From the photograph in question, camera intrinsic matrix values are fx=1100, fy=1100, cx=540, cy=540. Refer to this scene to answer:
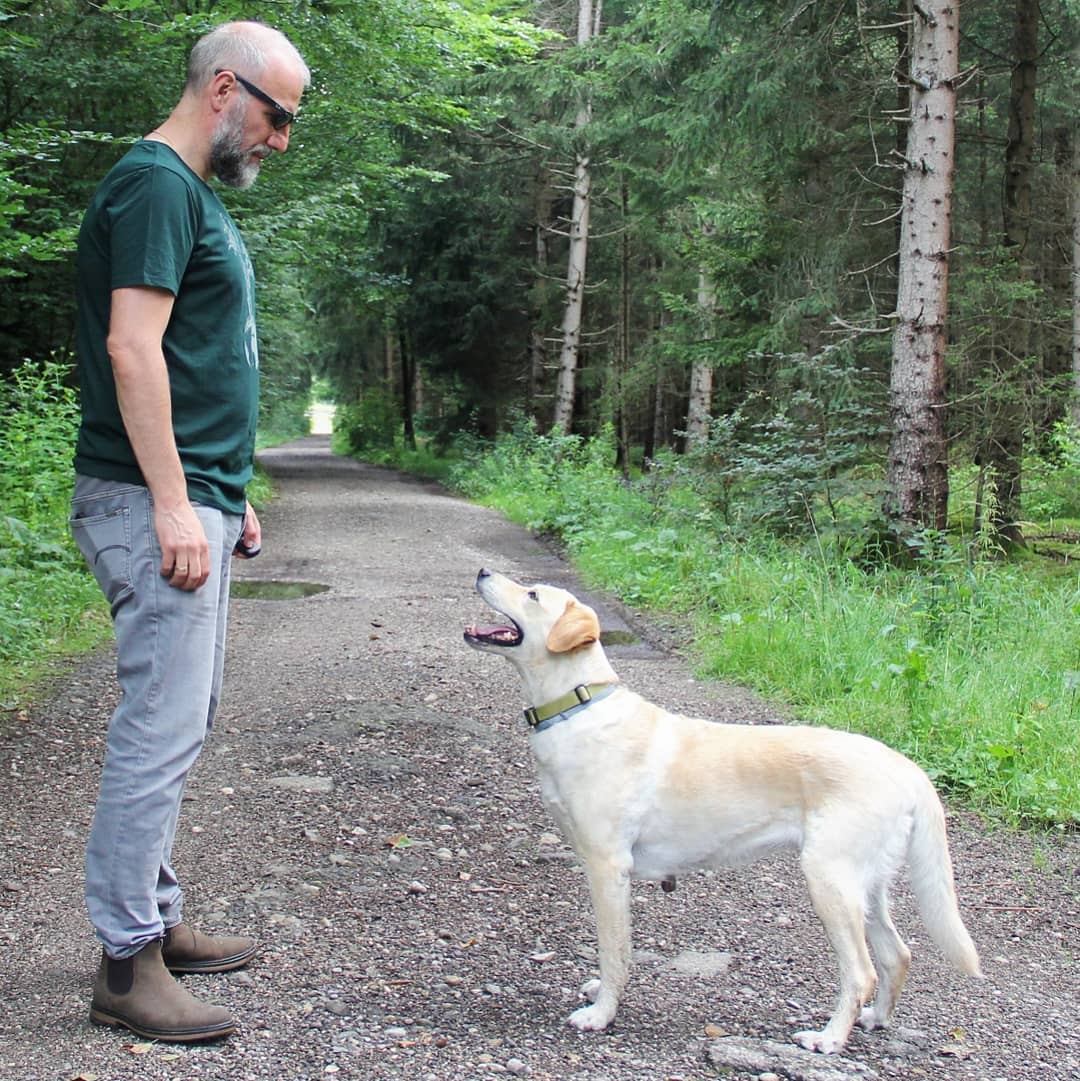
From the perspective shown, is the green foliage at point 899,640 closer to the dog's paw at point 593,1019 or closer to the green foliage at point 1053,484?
the green foliage at point 1053,484

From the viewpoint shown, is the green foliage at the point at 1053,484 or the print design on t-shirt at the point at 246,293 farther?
the green foliage at the point at 1053,484

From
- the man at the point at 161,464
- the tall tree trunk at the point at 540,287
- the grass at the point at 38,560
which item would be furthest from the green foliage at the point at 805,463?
the tall tree trunk at the point at 540,287

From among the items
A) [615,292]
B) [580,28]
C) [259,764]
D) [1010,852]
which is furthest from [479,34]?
[1010,852]

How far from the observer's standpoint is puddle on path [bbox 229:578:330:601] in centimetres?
1004

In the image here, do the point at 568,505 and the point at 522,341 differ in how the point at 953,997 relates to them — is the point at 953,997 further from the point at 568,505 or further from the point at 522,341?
the point at 522,341

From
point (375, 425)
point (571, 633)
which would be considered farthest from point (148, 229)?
point (375, 425)

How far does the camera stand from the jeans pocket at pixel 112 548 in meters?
2.81

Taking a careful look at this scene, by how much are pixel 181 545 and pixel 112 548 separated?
0.21 m

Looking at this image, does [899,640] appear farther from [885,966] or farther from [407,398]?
[407,398]

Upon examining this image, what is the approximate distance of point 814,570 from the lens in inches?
345

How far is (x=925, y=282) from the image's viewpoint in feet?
30.9

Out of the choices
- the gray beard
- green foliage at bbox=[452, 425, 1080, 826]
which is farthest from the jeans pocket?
green foliage at bbox=[452, 425, 1080, 826]

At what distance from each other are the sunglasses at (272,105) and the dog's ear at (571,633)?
1561mm

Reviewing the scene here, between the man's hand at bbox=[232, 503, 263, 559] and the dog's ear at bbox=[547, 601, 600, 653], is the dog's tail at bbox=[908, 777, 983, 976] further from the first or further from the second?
the man's hand at bbox=[232, 503, 263, 559]
